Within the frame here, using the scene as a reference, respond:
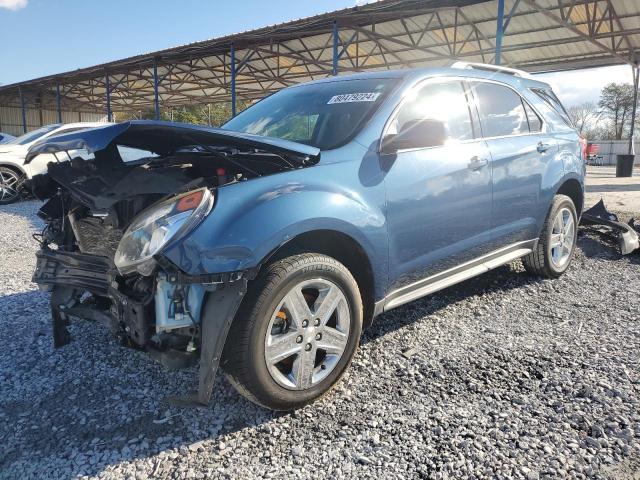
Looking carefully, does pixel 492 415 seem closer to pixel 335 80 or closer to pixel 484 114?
pixel 484 114

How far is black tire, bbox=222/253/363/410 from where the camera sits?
213 cm

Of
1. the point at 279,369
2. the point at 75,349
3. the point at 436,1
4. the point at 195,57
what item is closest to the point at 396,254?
the point at 279,369

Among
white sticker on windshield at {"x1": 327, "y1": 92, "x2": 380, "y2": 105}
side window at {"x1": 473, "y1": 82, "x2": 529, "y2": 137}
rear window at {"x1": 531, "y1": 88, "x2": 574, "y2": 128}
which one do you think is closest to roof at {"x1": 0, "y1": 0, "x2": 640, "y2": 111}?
rear window at {"x1": 531, "y1": 88, "x2": 574, "y2": 128}

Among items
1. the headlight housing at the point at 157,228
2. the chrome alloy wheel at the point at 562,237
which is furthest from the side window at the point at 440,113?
the chrome alloy wheel at the point at 562,237

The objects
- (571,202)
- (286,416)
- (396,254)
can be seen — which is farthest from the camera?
(571,202)

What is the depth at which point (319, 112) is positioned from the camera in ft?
10.7

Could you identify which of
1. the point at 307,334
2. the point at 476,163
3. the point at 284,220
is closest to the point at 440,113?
the point at 476,163

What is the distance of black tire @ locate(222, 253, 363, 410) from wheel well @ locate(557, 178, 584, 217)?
121 inches

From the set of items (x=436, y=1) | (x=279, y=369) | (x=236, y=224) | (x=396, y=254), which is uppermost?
(x=436, y=1)

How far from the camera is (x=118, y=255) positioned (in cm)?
224

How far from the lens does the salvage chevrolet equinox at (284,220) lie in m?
2.12

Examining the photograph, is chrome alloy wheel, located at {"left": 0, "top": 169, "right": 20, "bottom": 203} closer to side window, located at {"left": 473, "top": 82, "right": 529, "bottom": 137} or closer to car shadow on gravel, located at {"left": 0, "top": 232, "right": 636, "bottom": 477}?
car shadow on gravel, located at {"left": 0, "top": 232, "right": 636, "bottom": 477}

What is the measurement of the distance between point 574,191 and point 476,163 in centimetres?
193

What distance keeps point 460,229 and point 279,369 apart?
1.56m
